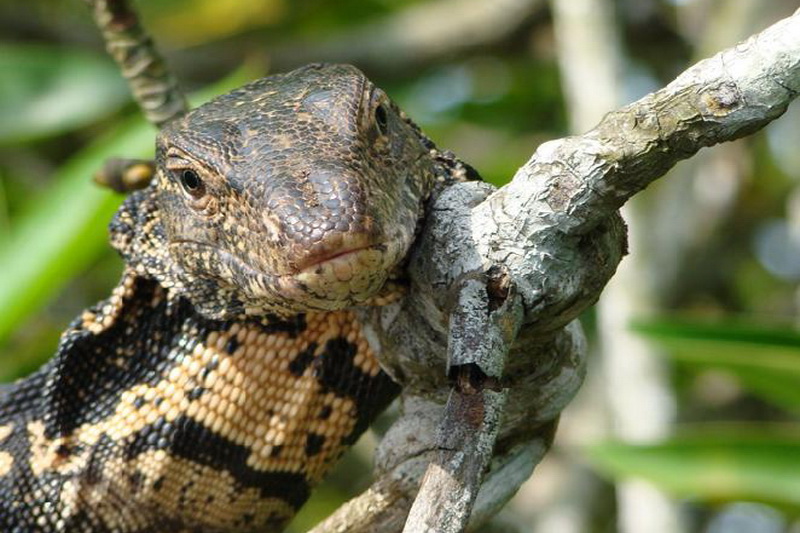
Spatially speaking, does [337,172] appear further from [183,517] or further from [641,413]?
[641,413]

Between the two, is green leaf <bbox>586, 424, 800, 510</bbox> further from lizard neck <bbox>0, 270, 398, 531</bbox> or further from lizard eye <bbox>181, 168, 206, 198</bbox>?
lizard eye <bbox>181, 168, 206, 198</bbox>

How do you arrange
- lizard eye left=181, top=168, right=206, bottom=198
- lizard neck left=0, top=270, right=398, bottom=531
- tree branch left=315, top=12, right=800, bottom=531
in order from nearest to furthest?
tree branch left=315, top=12, right=800, bottom=531
lizard eye left=181, top=168, right=206, bottom=198
lizard neck left=0, top=270, right=398, bottom=531

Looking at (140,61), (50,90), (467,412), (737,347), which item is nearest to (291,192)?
(467,412)

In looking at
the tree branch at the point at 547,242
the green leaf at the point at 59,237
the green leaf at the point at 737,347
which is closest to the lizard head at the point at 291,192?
the tree branch at the point at 547,242

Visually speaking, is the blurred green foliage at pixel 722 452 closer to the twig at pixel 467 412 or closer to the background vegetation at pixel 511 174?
the background vegetation at pixel 511 174

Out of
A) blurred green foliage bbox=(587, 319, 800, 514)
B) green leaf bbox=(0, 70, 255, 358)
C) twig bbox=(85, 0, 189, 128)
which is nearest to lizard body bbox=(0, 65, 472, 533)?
twig bbox=(85, 0, 189, 128)

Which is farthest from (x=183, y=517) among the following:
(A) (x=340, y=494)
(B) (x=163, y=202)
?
(A) (x=340, y=494)
